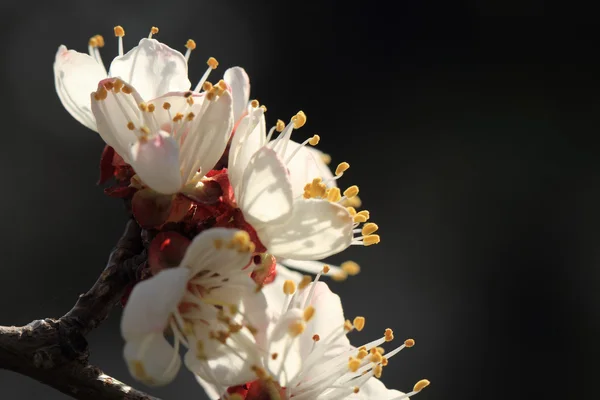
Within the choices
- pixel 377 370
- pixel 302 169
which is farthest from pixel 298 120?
pixel 377 370

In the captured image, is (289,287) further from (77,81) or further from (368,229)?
(77,81)

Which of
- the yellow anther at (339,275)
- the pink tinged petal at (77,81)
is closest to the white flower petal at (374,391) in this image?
the yellow anther at (339,275)

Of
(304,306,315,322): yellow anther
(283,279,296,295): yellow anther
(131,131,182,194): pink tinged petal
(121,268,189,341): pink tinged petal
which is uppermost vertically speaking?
(131,131,182,194): pink tinged petal

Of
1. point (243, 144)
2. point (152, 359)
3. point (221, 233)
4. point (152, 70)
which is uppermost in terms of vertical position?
point (152, 70)

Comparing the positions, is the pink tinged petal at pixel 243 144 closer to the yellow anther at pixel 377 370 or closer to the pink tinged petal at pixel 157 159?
the pink tinged petal at pixel 157 159

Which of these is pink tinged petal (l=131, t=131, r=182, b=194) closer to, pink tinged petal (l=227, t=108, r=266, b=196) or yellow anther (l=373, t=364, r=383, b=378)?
pink tinged petal (l=227, t=108, r=266, b=196)

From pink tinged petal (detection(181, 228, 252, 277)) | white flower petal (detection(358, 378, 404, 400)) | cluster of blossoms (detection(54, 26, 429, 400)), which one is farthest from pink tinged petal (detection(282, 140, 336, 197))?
white flower petal (detection(358, 378, 404, 400))
